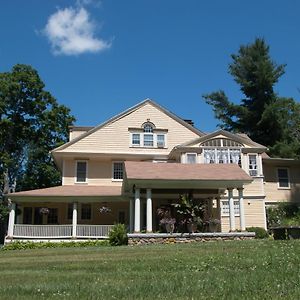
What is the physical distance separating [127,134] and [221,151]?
6635mm

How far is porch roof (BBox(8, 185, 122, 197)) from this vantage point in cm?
2789

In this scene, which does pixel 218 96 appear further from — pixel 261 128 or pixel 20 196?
pixel 20 196

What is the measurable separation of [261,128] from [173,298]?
4067 centimetres

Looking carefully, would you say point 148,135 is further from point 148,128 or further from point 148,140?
point 148,128

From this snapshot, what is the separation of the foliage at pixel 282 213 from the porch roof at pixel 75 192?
10.5 meters

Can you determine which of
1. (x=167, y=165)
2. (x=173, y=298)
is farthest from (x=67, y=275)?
(x=167, y=165)

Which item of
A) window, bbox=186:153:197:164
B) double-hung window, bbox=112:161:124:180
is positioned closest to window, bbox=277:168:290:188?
window, bbox=186:153:197:164

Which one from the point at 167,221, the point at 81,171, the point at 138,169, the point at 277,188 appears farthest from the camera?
the point at 277,188

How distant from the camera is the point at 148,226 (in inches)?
901

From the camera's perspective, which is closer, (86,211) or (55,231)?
(55,231)

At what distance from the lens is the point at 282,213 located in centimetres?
3234

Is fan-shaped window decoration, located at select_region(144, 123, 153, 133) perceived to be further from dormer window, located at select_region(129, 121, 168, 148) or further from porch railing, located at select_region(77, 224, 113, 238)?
porch railing, located at select_region(77, 224, 113, 238)

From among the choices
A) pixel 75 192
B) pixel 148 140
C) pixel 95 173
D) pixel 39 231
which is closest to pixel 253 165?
pixel 148 140

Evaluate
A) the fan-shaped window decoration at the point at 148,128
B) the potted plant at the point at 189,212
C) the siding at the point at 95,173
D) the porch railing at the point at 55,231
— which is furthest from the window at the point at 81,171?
the potted plant at the point at 189,212
